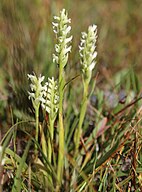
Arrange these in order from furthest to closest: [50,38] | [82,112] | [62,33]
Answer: [50,38] < [82,112] < [62,33]

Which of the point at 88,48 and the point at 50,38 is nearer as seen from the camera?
the point at 88,48

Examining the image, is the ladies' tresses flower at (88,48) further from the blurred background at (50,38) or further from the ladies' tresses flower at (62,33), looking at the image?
the blurred background at (50,38)

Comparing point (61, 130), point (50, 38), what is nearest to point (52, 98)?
point (61, 130)

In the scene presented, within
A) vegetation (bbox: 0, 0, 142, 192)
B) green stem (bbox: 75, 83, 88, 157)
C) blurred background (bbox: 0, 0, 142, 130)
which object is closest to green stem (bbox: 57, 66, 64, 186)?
vegetation (bbox: 0, 0, 142, 192)

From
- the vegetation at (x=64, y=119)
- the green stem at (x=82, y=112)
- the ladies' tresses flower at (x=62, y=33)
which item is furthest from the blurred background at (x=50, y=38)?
the ladies' tresses flower at (x=62, y=33)

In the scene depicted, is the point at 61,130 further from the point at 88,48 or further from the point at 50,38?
the point at 50,38

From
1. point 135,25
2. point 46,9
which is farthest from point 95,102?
point 135,25

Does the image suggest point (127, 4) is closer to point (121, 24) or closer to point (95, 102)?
point (121, 24)
